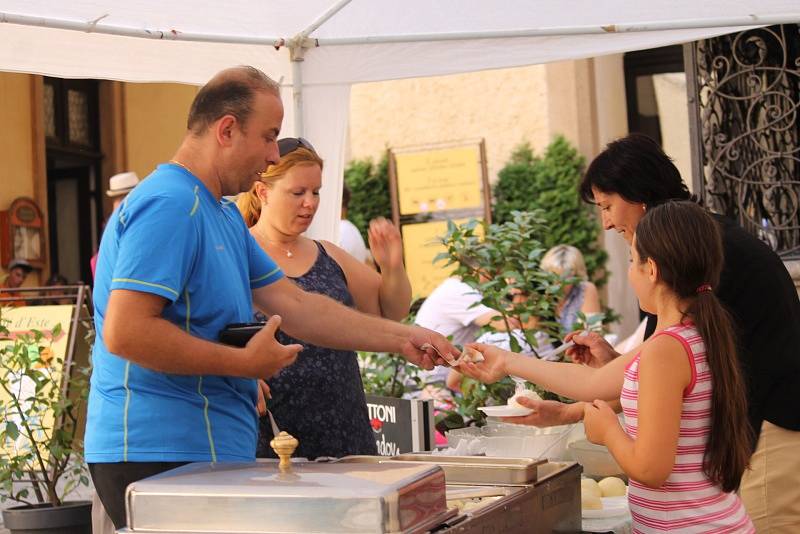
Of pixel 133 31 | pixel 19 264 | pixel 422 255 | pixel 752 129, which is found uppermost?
pixel 133 31

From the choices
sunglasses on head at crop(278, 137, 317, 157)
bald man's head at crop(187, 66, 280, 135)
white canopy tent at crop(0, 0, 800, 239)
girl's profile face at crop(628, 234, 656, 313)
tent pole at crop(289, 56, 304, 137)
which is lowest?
girl's profile face at crop(628, 234, 656, 313)

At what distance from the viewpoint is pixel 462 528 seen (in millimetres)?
1736

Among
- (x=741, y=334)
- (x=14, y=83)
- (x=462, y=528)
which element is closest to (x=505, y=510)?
(x=462, y=528)

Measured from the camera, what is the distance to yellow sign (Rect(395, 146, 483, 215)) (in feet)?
29.0

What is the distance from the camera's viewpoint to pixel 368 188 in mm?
9266

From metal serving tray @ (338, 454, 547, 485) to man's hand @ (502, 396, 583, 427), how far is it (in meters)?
0.36

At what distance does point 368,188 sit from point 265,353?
733 centimetres

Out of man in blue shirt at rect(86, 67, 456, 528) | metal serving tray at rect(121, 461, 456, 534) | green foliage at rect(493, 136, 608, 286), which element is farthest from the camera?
green foliage at rect(493, 136, 608, 286)

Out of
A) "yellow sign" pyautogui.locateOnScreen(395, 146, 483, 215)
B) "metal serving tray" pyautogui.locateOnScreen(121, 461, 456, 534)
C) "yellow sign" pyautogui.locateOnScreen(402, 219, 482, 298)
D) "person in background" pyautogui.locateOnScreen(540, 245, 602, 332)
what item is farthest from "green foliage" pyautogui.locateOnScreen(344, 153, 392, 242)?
"metal serving tray" pyautogui.locateOnScreen(121, 461, 456, 534)

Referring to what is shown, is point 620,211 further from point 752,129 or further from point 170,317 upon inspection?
point 752,129

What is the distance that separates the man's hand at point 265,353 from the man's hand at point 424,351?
27.1 inches

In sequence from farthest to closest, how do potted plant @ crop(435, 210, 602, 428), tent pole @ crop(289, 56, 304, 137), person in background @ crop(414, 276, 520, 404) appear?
person in background @ crop(414, 276, 520, 404) < tent pole @ crop(289, 56, 304, 137) < potted plant @ crop(435, 210, 602, 428)

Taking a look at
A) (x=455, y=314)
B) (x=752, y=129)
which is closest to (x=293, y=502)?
(x=455, y=314)

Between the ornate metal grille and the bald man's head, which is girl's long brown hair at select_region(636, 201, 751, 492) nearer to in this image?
the bald man's head
